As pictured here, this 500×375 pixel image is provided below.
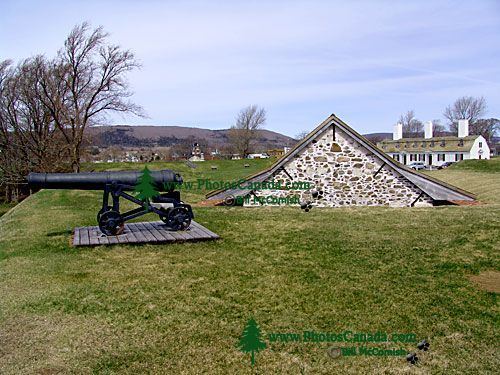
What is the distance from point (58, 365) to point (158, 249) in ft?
12.1

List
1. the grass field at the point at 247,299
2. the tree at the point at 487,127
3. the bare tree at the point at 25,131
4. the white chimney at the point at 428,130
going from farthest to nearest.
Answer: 1. the tree at the point at 487,127
2. the white chimney at the point at 428,130
3. the bare tree at the point at 25,131
4. the grass field at the point at 247,299

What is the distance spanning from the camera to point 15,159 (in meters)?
30.7

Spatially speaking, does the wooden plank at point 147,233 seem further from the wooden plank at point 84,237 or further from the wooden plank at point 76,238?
the wooden plank at point 76,238

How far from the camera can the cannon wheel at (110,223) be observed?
7895 mm

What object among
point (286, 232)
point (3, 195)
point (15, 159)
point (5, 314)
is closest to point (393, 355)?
point (5, 314)

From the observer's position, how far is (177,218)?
8.29m

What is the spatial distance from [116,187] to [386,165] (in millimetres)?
7802

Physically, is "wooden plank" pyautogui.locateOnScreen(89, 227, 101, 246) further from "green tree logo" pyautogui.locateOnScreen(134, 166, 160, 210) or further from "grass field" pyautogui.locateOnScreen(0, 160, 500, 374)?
"green tree logo" pyautogui.locateOnScreen(134, 166, 160, 210)

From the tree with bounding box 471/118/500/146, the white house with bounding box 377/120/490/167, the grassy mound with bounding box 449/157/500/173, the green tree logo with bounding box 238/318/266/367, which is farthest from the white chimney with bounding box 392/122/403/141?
the green tree logo with bounding box 238/318/266/367

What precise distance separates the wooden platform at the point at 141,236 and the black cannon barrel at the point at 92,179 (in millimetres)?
828

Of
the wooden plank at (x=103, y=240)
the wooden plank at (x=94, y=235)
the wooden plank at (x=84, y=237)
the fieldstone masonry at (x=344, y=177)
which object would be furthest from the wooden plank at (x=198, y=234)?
the fieldstone masonry at (x=344, y=177)

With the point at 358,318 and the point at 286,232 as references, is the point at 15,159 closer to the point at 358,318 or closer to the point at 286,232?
the point at 286,232

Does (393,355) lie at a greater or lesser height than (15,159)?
lesser

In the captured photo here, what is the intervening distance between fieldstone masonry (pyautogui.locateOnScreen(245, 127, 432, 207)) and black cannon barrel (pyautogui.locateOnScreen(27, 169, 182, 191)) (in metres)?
4.93
